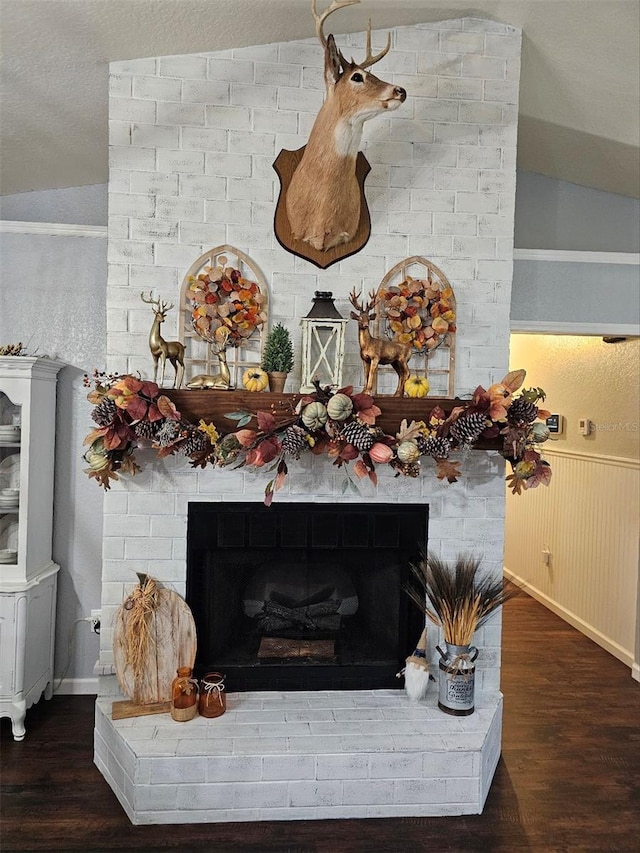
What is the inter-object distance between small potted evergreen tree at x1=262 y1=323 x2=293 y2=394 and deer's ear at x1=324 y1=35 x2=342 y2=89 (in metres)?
0.89

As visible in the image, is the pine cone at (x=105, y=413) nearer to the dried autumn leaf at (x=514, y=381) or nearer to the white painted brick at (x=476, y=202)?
the dried autumn leaf at (x=514, y=381)

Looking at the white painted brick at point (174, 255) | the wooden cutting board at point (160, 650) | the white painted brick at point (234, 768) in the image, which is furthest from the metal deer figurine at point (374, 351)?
the white painted brick at point (234, 768)

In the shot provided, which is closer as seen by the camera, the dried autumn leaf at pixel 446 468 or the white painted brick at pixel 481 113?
the dried autumn leaf at pixel 446 468

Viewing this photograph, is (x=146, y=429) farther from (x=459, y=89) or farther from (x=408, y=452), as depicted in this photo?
(x=459, y=89)

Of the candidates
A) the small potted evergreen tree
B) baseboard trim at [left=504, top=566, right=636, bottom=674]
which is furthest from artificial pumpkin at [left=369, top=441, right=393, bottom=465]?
baseboard trim at [left=504, top=566, right=636, bottom=674]

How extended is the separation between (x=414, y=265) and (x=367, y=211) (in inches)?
11.3

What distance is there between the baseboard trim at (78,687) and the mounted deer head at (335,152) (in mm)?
2349

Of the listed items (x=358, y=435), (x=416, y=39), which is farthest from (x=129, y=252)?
(x=416, y=39)

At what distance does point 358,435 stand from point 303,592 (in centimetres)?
86

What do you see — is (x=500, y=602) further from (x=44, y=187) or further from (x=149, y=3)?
(x=44, y=187)

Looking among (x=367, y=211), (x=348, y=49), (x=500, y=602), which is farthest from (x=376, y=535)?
(x=348, y=49)

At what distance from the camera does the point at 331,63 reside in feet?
8.18

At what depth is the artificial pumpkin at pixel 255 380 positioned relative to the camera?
2645 millimetres

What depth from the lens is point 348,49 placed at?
2.85 metres
